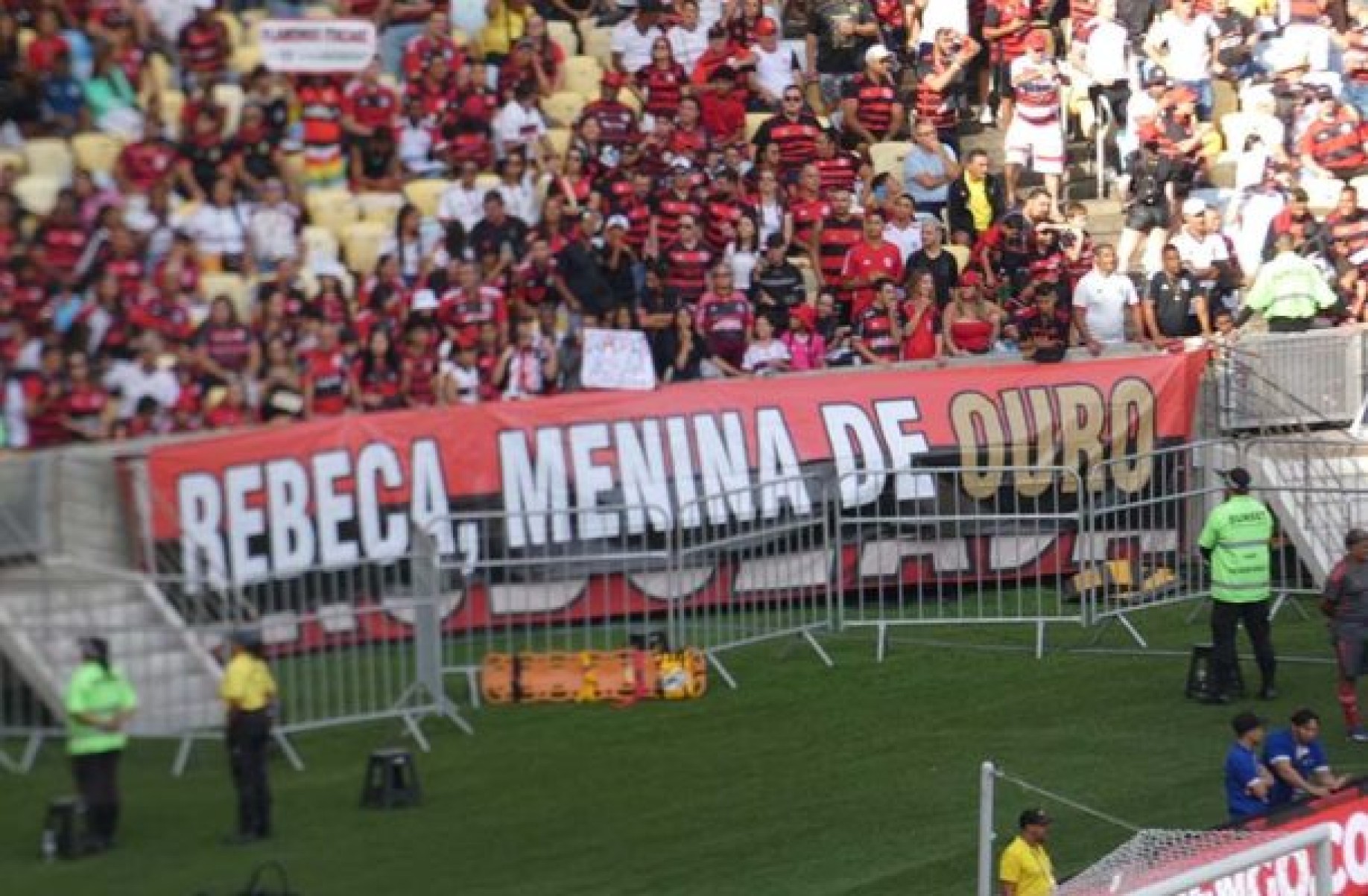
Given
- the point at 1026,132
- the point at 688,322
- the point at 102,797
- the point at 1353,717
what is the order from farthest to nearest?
the point at 1026,132
the point at 688,322
the point at 1353,717
the point at 102,797

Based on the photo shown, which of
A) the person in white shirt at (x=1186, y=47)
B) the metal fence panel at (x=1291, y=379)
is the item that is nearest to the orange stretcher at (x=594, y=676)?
the metal fence panel at (x=1291, y=379)

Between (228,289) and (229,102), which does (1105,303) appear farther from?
(228,289)

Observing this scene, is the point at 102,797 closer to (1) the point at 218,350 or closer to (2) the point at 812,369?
(1) the point at 218,350

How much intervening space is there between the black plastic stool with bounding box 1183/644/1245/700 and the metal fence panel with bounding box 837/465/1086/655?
50.2 inches

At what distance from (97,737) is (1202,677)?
7448mm

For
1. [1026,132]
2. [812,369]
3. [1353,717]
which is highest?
[1026,132]

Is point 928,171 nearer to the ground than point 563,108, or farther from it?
nearer to the ground

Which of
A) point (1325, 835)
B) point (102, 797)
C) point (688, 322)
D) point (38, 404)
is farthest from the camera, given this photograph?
point (688, 322)

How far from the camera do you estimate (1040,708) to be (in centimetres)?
1641

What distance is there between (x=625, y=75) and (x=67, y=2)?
584cm

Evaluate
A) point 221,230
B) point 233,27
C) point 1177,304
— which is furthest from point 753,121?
point 221,230

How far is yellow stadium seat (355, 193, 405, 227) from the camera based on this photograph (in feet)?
37.0

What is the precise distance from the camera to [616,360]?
1614 centimetres

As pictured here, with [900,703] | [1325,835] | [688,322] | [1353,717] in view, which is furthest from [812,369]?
[1325,835]
